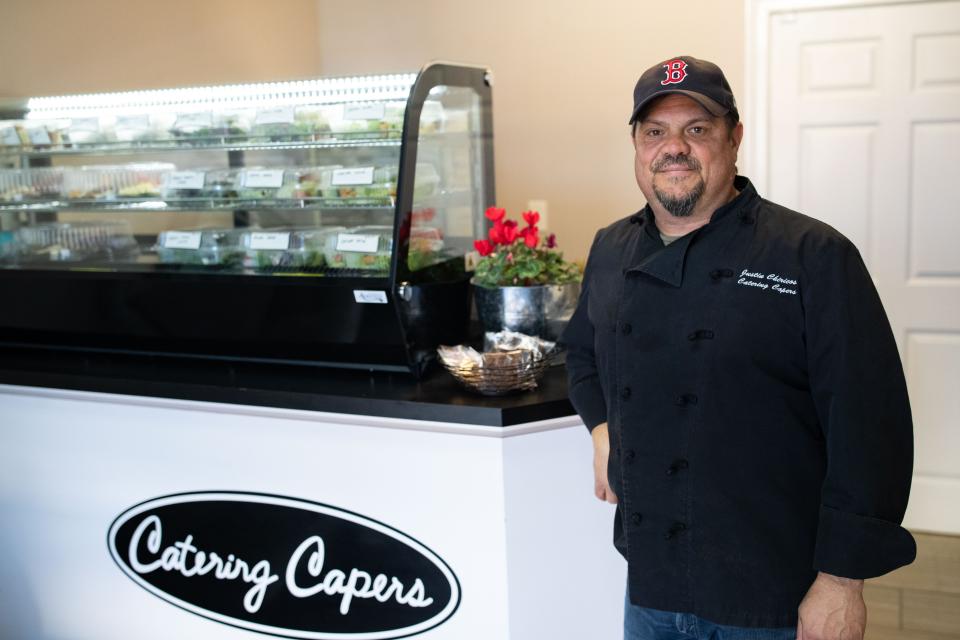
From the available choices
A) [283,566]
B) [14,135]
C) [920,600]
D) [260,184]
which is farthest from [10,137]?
[920,600]

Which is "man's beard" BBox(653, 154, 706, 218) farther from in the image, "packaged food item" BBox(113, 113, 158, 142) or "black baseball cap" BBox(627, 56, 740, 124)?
"packaged food item" BBox(113, 113, 158, 142)

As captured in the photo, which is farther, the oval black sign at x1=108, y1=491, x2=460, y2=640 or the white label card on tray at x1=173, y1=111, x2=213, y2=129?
the white label card on tray at x1=173, y1=111, x2=213, y2=129

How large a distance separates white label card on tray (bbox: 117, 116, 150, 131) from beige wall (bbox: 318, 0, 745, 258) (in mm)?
1798

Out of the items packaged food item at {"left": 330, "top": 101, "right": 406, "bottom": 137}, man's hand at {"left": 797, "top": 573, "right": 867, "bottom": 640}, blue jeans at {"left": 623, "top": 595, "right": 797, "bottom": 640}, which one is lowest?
blue jeans at {"left": 623, "top": 595, "right": 797, "bottom": 640}

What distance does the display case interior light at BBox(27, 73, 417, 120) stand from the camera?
2311mm

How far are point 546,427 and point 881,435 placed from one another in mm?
826

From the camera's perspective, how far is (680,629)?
5.08 ft

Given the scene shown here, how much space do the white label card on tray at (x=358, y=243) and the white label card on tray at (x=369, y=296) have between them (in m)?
0.14

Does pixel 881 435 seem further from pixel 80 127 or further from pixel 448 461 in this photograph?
pixel 80 127

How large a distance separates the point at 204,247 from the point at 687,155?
1572 millimetres

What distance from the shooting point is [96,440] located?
2.49 metres

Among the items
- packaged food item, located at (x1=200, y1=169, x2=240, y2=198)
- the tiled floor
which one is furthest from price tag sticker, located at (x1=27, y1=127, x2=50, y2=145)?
the tiled floor

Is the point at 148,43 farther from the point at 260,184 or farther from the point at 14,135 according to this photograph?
the point at 260,184

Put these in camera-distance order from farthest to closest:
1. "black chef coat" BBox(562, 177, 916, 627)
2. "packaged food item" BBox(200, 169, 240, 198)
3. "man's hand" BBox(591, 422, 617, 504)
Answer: "packaged food item" BBox(200, 169, 240, 198)
"man's hand" BBox(591, 422, 617, 504)
"black chef coat" BBox(562, 177, 916, 627)
